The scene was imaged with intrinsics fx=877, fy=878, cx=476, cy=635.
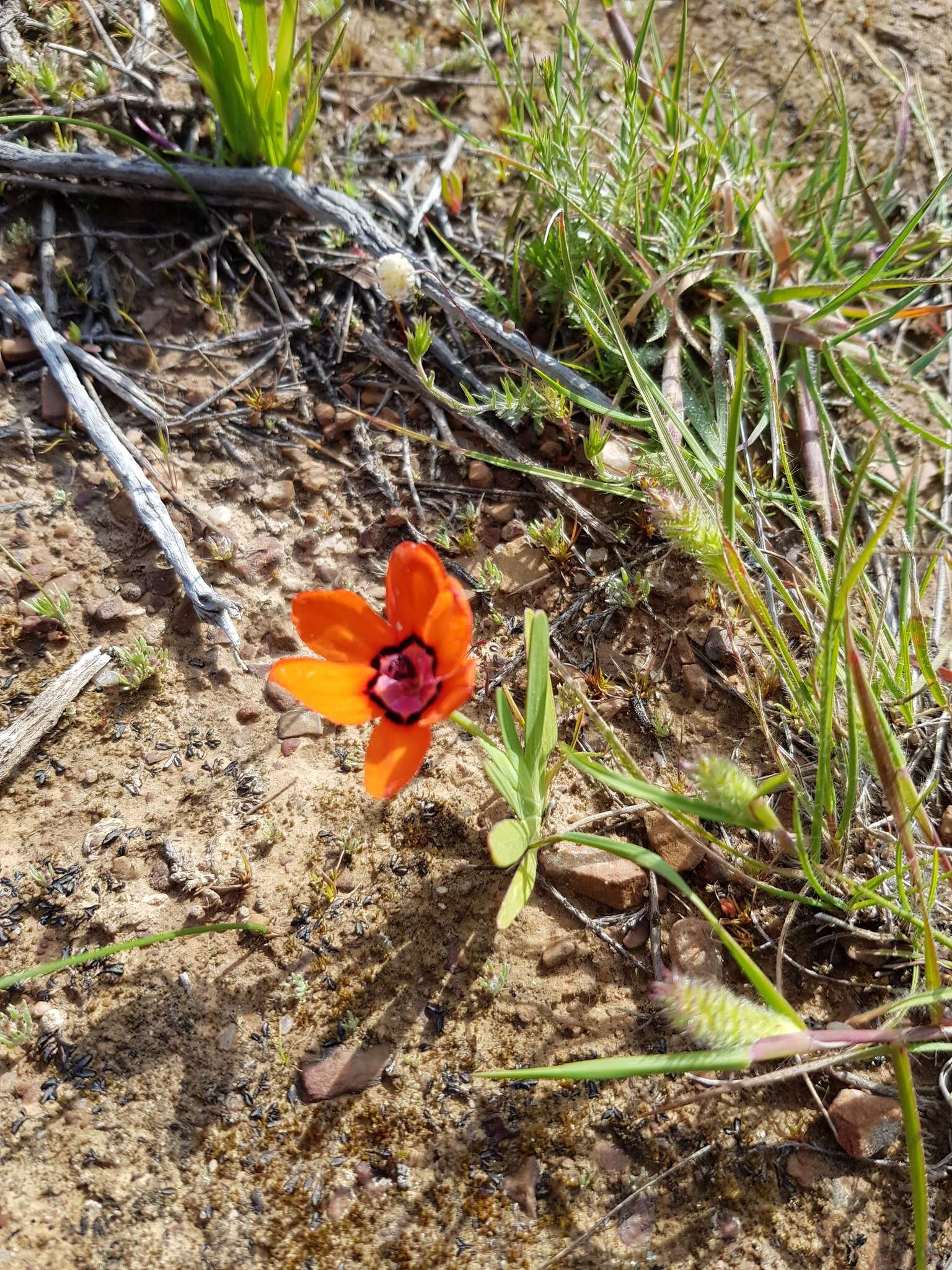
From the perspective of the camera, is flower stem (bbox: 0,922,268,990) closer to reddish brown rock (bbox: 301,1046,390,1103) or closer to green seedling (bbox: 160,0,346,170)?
reddish brown rock (bbox: 301,1046,390,1103)

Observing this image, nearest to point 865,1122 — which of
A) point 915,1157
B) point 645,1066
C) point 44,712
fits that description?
point 915,1157

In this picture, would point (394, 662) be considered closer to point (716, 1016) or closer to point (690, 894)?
point (690, 894)

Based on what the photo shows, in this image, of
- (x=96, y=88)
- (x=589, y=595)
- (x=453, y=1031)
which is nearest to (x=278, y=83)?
(x=96, y=88)

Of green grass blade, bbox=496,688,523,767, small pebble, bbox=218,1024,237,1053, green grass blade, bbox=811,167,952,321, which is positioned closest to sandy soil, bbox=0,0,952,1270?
small pebble, bbox=218,1024,237,1053

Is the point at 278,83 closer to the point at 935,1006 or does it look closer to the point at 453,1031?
the point at 453,1031

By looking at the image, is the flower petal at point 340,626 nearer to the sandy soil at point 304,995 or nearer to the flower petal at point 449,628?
the flower petal at point 449,628
